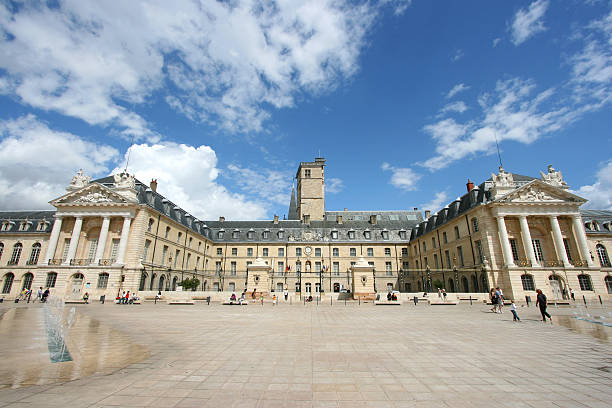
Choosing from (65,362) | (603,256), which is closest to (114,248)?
(65,362)

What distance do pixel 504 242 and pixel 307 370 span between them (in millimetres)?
29877

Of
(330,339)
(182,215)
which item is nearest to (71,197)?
(182,215)

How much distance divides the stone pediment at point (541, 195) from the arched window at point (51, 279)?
47783mm

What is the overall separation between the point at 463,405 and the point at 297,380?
8.05ft

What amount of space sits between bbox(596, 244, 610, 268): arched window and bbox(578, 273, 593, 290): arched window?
354 inches

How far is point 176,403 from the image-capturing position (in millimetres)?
3848

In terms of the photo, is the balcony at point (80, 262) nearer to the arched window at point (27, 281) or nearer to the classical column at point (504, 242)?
the arched window at point (27, 281)

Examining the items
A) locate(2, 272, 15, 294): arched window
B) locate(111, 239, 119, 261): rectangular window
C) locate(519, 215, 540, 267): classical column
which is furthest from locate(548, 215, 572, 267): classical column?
locate(2, 272, 15, 294): arched window

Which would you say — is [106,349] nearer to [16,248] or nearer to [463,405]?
[463,405]

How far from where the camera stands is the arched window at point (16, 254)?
120 feet

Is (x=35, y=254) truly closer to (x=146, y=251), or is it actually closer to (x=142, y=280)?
(x=146, y=251)

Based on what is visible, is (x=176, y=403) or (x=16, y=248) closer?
(x=176, y=403)

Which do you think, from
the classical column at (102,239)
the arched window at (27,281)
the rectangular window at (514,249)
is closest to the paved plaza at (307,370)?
the rectangular window at (514,249)

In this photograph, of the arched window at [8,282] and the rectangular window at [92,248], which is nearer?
the rectangular window at [92,248]
